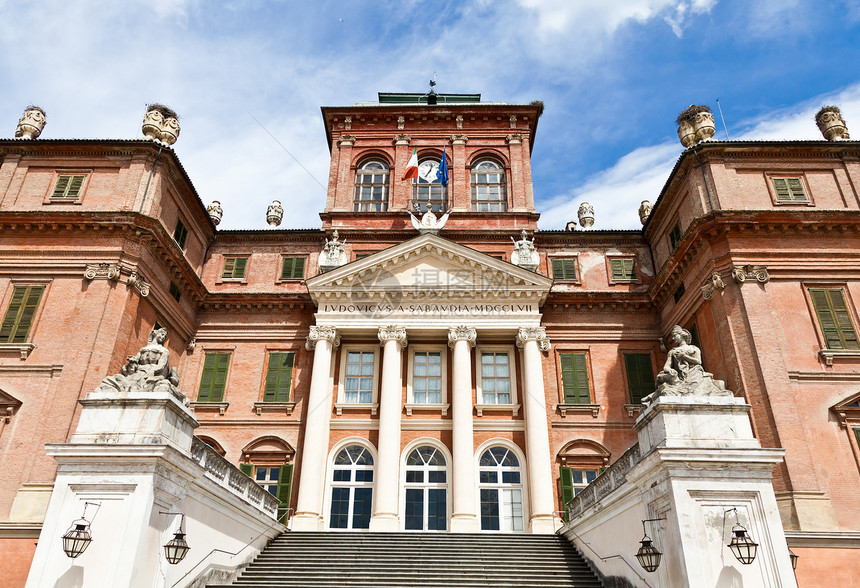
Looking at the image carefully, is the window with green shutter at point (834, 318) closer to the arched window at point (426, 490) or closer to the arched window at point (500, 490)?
the arched window at point (500, 490)

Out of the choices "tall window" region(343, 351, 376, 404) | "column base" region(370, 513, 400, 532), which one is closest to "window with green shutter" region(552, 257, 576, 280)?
"tall window" region(343, 351, 376, 404)

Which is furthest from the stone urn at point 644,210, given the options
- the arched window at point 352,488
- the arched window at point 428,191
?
the arched window at point 352,488

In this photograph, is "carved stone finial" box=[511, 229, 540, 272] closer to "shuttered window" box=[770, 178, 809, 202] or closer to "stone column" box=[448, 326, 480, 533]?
"stone column" box=[448, 326, 480, 533]

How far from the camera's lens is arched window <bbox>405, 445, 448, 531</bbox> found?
2189 cm

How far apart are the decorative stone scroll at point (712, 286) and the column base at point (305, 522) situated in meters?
15.3

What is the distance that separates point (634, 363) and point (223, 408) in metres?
16.7

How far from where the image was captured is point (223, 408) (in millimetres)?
24125

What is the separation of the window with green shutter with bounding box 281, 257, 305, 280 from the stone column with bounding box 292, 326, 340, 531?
3.81m

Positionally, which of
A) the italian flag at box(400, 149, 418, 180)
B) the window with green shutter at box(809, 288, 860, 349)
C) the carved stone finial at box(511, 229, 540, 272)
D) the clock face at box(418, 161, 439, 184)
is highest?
the clock face at box(418, 161, 439, 184)

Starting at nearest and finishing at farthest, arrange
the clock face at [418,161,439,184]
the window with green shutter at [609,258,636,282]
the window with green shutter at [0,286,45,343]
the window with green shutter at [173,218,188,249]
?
the window with green shutter at [0,286,45,343], the window with green shutter at [173,218,188,249], the window with green shutter at [609,258,636,282], the clock face at [418,161,439,184]

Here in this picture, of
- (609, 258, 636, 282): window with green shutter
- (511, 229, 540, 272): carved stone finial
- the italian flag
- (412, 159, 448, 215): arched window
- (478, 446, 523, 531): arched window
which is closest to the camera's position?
(478, 446, 523, 531): arched window

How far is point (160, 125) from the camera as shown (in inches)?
949

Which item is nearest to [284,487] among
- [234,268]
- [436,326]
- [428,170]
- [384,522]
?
[384,522]

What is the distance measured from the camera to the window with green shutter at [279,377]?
24.5 metres
